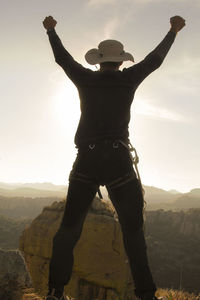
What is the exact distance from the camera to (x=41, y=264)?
1038 centimetres

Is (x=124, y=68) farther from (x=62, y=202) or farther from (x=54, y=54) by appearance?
(x=62, y=202)

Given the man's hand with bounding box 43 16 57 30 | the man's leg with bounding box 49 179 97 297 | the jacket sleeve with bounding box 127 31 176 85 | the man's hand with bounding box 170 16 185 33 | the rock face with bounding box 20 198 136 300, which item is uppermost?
the man's hand with bounding box 170 16 185 33

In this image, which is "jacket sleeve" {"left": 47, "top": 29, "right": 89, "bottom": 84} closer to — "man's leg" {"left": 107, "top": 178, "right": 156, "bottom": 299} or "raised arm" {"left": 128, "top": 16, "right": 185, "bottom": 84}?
"raised arm" {"left": 128, "top": 16, "right": 185, "bottom": 84}

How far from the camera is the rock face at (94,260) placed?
973cm

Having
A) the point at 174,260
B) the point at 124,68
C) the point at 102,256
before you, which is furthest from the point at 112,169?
the point at 174,260

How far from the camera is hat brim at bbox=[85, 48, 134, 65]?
334cm

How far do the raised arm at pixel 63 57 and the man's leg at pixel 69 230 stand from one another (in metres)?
1.03

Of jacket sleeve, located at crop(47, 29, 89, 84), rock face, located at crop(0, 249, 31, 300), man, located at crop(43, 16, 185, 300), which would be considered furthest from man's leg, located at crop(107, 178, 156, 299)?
rock face, located at crop(0, 249, 31, 300)

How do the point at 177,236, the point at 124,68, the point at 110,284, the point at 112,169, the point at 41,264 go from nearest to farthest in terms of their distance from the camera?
1. the point at 112,169
2. the point at 124,68
3. the point at 110,284
4. the point at 41,264
5. the point at 177,236

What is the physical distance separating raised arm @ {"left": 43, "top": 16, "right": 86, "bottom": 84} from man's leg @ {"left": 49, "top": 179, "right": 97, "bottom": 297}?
1029 millimetres

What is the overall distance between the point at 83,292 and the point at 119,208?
7.53m

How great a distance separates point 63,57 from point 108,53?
438mm

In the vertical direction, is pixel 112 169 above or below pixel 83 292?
above

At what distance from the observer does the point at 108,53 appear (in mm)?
3406
